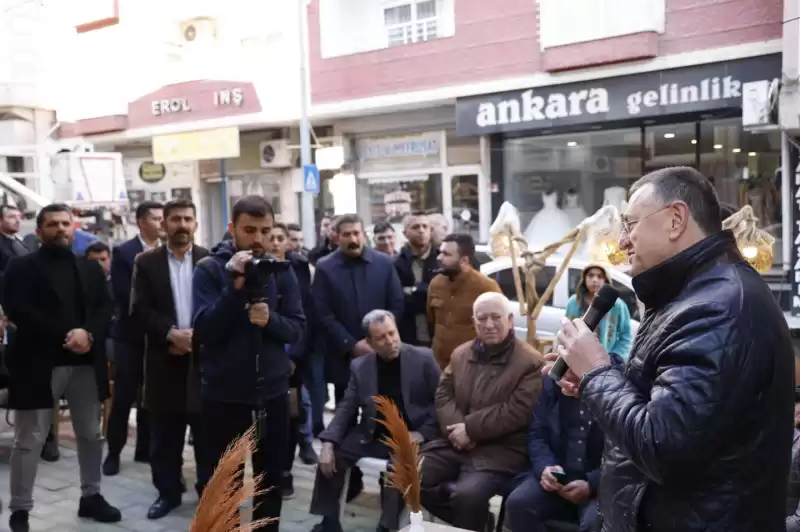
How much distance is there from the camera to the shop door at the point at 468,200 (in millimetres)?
12688

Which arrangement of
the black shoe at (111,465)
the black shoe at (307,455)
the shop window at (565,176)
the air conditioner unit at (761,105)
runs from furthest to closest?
the shop window at (565,176) < the air conditioner unit at (761,105) < the black shoe at (307,455) < the black shoe at (111,465)

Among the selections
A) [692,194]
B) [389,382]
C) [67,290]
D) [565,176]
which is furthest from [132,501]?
[565,176]

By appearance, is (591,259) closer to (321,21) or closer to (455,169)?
(455,169)

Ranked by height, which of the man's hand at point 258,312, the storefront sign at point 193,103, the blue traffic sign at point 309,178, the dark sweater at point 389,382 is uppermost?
the storefront sign at point 193,103

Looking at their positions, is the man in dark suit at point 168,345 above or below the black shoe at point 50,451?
above

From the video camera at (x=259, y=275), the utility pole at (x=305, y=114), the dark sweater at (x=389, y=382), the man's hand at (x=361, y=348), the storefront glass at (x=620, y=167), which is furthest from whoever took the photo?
the utility pole at (x=305, y=114)

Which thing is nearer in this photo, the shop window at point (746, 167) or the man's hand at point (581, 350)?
the man's hand at point (581, 350)

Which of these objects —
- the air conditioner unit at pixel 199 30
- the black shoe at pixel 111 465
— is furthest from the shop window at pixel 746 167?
the air conditioner unit at pixel 199 30

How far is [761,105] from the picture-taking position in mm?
8914

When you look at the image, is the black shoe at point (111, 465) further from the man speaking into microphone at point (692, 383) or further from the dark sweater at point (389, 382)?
the man speaking into microphone at point (692, 383)

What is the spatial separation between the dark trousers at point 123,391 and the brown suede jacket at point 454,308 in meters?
2.09

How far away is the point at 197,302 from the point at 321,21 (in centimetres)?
1096

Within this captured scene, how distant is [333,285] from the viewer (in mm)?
5617

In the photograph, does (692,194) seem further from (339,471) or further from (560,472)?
(339,471)
